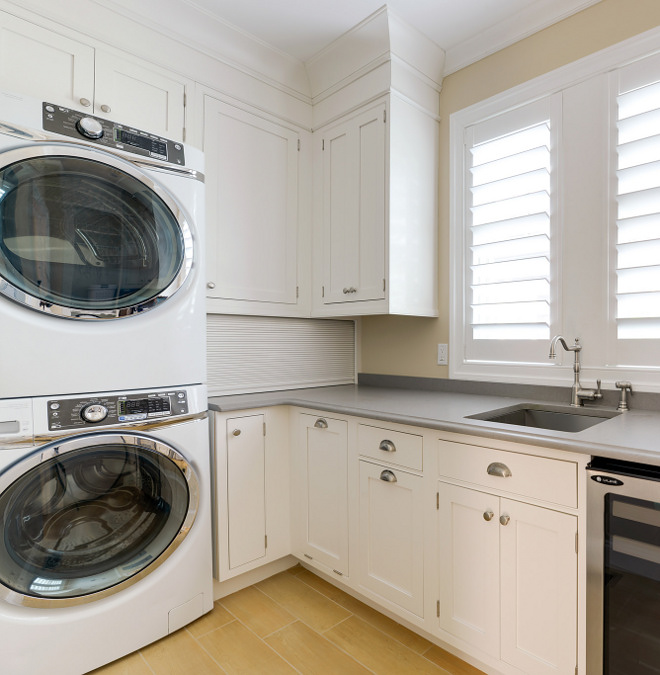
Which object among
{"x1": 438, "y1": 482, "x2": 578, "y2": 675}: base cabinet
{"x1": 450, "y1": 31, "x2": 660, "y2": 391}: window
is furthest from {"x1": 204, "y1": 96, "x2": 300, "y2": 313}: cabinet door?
{"x1": 438, "y1": 482, "x2": 578, "y2": 675}: base cabinet

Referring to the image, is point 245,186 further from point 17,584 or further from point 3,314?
point 17,584

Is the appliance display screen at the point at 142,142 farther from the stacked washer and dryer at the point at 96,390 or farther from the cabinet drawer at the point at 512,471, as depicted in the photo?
the cabinet drawer at the point at 512,471

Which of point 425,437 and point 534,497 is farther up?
point 425,437

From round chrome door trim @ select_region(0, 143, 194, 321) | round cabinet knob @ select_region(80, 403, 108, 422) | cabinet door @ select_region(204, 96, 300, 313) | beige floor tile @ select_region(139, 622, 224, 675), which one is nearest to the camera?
round chrome door trim @ select_region(0, 143, 194, 321)

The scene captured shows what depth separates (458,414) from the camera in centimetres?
167

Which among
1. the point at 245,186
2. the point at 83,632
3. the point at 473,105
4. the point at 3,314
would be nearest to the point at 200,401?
the point at 3,314

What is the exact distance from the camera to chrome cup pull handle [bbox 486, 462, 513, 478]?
139 centimetres

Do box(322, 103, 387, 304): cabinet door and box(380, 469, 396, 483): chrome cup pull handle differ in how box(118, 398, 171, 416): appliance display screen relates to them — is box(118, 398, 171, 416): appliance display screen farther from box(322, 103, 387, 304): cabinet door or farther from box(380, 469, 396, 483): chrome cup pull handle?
box(322, 103, 387, 304): cabinet door

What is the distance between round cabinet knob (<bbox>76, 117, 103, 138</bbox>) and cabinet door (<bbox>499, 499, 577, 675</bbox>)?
1.79 m

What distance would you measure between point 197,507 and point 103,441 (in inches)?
18.5

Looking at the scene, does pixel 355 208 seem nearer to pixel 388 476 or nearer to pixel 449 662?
pixel 388 476

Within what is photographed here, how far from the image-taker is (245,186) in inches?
87.7

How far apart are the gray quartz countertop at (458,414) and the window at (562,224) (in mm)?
242

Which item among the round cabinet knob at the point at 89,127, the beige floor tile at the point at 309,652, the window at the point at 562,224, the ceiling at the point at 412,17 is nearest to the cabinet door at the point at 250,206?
the ceiling at the point at 412,17
